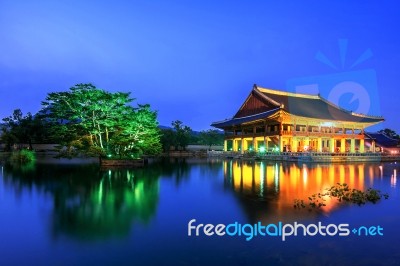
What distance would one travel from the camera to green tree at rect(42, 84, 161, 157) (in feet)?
85.5

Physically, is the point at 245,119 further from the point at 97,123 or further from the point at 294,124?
the point at 97,123

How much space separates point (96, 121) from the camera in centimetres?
2658

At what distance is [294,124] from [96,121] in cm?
2664

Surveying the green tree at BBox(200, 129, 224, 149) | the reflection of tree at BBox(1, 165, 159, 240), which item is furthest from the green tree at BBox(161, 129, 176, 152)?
the reflection of tree at BBox(1, 165, 159, 240)

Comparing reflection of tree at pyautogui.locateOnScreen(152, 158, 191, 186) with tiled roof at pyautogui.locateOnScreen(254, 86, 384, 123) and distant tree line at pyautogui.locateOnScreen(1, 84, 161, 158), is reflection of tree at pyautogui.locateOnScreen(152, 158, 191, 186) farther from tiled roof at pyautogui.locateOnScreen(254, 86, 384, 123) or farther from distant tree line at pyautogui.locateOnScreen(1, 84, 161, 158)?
tiled roof at pyautogui.locateOnScreen(254, 86, 384, 123)

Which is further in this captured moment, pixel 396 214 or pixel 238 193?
pixel 238 193

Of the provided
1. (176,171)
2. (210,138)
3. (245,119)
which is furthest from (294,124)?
(210,138)

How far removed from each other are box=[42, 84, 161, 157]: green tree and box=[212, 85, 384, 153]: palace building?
792 inches

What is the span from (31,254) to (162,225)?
3280 millimetres

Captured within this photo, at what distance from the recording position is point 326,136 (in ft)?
145

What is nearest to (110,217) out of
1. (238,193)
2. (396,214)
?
(238,193)

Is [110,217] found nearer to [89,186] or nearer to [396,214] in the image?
[89,186]

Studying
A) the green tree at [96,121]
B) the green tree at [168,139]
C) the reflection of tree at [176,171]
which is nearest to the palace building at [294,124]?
the green tree at [168,139]

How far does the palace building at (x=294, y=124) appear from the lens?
4204 cm
